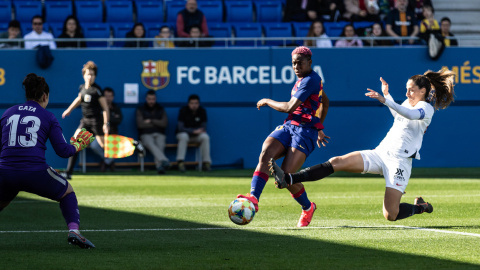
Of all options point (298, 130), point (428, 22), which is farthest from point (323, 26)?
point (298, 130)

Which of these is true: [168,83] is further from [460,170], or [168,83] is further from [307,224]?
[307,224]

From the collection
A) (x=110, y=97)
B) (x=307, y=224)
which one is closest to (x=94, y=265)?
(x=307, y=224)

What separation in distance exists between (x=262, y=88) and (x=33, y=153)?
1390cm

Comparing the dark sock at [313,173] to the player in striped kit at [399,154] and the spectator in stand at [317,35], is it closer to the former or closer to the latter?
the player in striped kit at [399,154]

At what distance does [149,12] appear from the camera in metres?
23.2

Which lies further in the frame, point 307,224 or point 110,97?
point 110,97

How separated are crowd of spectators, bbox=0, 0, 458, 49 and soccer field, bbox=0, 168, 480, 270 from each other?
6465mm

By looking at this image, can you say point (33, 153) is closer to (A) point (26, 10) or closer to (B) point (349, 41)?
(B) point (349, 41)

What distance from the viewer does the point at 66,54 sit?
20.7 m

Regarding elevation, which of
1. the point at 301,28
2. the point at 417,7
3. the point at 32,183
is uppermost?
the point at 417,7

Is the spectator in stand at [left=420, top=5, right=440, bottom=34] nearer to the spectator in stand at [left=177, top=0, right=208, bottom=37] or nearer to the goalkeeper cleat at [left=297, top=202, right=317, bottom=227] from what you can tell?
the spectator in stand at [left=177, top=0, right=208, bottom=37]

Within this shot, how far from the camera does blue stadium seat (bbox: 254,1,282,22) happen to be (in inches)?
931

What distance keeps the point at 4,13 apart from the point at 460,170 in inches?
484

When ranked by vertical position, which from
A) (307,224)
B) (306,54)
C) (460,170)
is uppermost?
(306,54)
